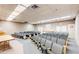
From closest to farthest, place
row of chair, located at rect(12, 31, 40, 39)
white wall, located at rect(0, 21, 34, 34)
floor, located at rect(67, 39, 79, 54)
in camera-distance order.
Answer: white wall, located at rect(0, 21, 34, 34) → row of chair, located at rect(12, 31, 40, 39) → floor, located at rect(67, 39, 79, 54)

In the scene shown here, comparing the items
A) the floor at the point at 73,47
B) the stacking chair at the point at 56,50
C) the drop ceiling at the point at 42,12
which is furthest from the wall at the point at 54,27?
the floor at the point at 73,47

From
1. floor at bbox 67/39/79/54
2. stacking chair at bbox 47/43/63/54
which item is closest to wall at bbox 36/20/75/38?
stacking chair at bbox 47/43/63/54

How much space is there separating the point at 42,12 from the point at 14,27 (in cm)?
129

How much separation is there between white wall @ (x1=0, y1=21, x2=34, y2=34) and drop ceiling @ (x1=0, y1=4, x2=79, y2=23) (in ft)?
0.50

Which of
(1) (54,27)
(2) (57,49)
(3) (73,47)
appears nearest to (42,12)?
(1) (54,27)

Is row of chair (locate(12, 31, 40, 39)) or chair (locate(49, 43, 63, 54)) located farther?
row of chair (locate(12, 31, 40, 39))

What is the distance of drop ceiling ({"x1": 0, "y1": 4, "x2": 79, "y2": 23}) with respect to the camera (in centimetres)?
306

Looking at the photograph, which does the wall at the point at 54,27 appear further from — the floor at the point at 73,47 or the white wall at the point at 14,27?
the floor at the point at 73,47

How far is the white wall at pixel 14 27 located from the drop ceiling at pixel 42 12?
152mm

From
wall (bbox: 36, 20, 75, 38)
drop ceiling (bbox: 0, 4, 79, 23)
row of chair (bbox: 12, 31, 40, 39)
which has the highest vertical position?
drop ceiling (bbox: 0, 4, 79, 23)

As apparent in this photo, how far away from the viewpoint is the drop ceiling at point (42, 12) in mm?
3064

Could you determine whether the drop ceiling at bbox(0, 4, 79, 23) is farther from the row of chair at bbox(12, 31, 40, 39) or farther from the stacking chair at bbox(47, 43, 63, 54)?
the stacking chair at bbox(47, 43, 63, 54)
